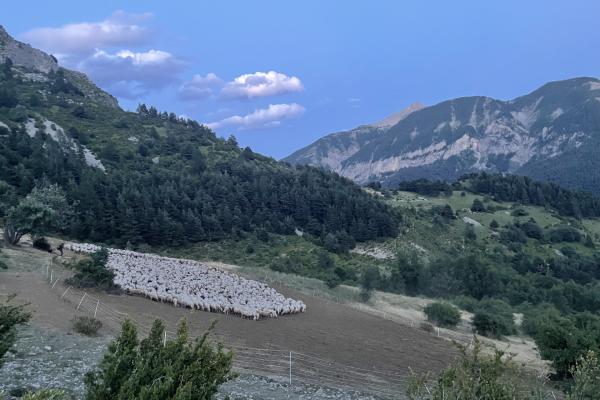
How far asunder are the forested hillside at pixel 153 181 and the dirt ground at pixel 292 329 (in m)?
19.8

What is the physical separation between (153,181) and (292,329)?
170 ft

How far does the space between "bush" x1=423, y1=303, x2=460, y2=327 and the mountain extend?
30.9 meters

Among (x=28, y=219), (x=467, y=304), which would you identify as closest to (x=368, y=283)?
(x=467, y=304)

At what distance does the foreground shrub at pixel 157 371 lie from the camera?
8.69 metres

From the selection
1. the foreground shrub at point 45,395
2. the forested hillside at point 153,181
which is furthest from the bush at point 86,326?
the forested hillside at point 153,181

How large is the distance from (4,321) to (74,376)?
553 centimetres

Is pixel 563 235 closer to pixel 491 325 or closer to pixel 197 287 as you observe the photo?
pixel 491 325

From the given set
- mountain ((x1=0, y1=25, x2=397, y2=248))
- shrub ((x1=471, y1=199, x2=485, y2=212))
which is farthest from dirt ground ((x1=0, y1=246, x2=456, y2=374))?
shrub ((x1=471, y1=199, x2=485, y2=212))

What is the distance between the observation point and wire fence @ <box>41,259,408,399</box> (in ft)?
63.2

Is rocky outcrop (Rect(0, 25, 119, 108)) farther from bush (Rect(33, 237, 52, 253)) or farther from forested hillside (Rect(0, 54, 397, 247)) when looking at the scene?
bush (Rect(33, 237, 52, 253))

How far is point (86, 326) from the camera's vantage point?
2091 cm

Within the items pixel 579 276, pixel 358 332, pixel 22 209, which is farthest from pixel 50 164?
pixel 579 276

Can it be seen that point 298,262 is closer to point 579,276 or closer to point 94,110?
point 579,276

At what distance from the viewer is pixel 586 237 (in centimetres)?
9775
